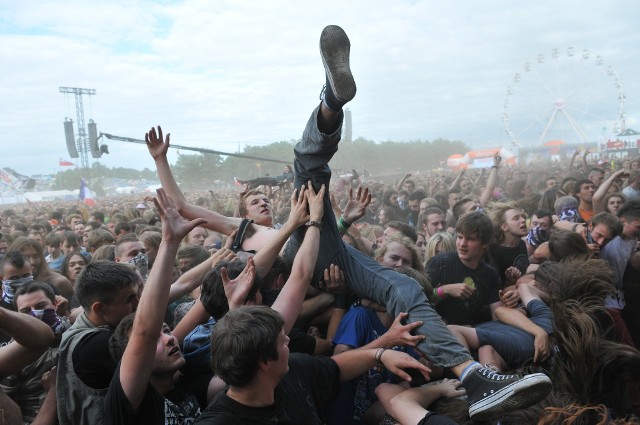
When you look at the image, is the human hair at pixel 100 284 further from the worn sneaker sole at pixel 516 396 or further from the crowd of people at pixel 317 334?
the worn sneaker sole at pixel 516 396

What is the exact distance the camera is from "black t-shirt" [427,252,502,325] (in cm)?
331

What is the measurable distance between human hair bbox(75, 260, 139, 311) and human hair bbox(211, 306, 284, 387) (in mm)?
749

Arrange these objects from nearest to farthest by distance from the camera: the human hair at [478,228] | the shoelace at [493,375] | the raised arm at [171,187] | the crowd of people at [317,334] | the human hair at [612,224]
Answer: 1. the crowd of people at [317,334]
2. the shoelace at [493,375]
3. the raised arm at [171,187]
4. the human hair at [478,228]
5. the human hair at [612,224]

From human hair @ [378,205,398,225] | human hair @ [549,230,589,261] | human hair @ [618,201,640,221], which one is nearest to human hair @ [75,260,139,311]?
human hair @ [549,230,589,261]

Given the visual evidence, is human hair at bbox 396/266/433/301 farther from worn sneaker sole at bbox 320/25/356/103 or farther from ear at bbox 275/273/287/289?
worn sneaker sole at bbox 320/25/356/103

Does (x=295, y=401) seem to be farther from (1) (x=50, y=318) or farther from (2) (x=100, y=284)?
(1) (x=50, y=318)

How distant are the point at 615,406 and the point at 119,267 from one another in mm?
2488

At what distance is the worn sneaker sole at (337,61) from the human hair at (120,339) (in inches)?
59.0

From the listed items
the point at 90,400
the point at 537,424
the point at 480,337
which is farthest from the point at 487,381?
the point at 90,400

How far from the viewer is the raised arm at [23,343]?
2.26m

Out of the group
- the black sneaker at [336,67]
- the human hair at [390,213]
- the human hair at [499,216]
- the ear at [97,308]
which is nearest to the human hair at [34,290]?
the ear at [97,308]

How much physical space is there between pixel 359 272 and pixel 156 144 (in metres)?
1.50

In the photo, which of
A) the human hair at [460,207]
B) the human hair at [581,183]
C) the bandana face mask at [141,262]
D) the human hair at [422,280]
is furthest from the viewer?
the human hair at [581,183]

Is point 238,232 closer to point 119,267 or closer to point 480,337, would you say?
point 119,267
